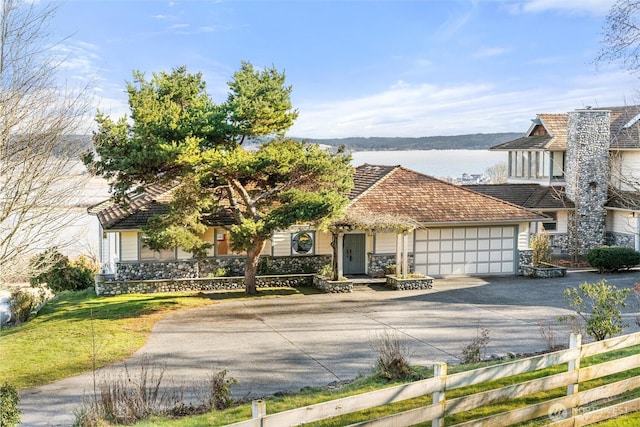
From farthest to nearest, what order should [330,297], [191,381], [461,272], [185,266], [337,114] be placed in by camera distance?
[337,114]
[461,272]
[185,266]
[330,297]
[191,381]

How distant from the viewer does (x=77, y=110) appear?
11117 millimetres

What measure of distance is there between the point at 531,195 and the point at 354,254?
11.6m

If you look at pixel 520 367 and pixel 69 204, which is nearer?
pixel 520 367

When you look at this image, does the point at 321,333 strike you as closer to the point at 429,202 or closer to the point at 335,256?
the point at 335,256

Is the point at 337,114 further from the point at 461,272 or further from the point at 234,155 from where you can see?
the point at 234,155

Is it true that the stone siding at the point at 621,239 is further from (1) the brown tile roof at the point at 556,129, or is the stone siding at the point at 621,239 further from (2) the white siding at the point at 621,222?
(1) the brown tile roof at the point at 556,129

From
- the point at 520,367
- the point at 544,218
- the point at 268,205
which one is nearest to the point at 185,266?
the point at 268,205

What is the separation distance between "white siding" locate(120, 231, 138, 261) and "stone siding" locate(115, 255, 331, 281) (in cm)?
20

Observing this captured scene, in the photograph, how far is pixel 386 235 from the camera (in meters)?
24.8

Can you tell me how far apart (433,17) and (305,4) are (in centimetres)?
457

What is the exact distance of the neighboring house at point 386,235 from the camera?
74.4 feet

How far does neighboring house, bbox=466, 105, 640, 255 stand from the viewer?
96.1 feet

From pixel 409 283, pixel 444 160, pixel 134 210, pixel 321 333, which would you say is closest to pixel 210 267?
pixel 134 210

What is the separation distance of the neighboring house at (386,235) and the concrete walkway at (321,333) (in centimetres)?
213
